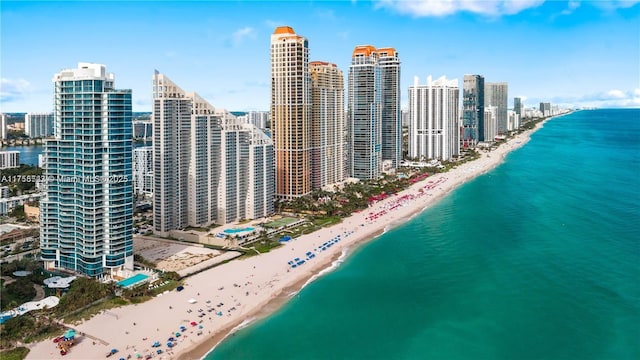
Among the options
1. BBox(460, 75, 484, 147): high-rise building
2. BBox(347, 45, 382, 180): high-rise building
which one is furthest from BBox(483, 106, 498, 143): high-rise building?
BBox(347, 45, 382, 180): high-rise building

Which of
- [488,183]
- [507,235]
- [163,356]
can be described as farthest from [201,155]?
[488,183]

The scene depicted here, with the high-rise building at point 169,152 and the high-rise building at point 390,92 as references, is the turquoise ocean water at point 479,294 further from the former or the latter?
the high-rise building at point 390,92

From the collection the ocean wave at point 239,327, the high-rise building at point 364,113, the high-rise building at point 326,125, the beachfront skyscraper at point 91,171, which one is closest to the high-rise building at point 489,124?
the high-rise building at point 364,113

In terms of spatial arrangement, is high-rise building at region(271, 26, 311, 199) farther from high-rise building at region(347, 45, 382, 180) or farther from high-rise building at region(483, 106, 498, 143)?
high-rise building at region(483, 106, 498, 143)

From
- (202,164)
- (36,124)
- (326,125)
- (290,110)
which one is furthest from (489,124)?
(36,124)

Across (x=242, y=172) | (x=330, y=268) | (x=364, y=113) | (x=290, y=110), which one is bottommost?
(x=330, y=268)

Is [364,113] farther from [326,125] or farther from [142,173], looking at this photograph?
[142,173]
